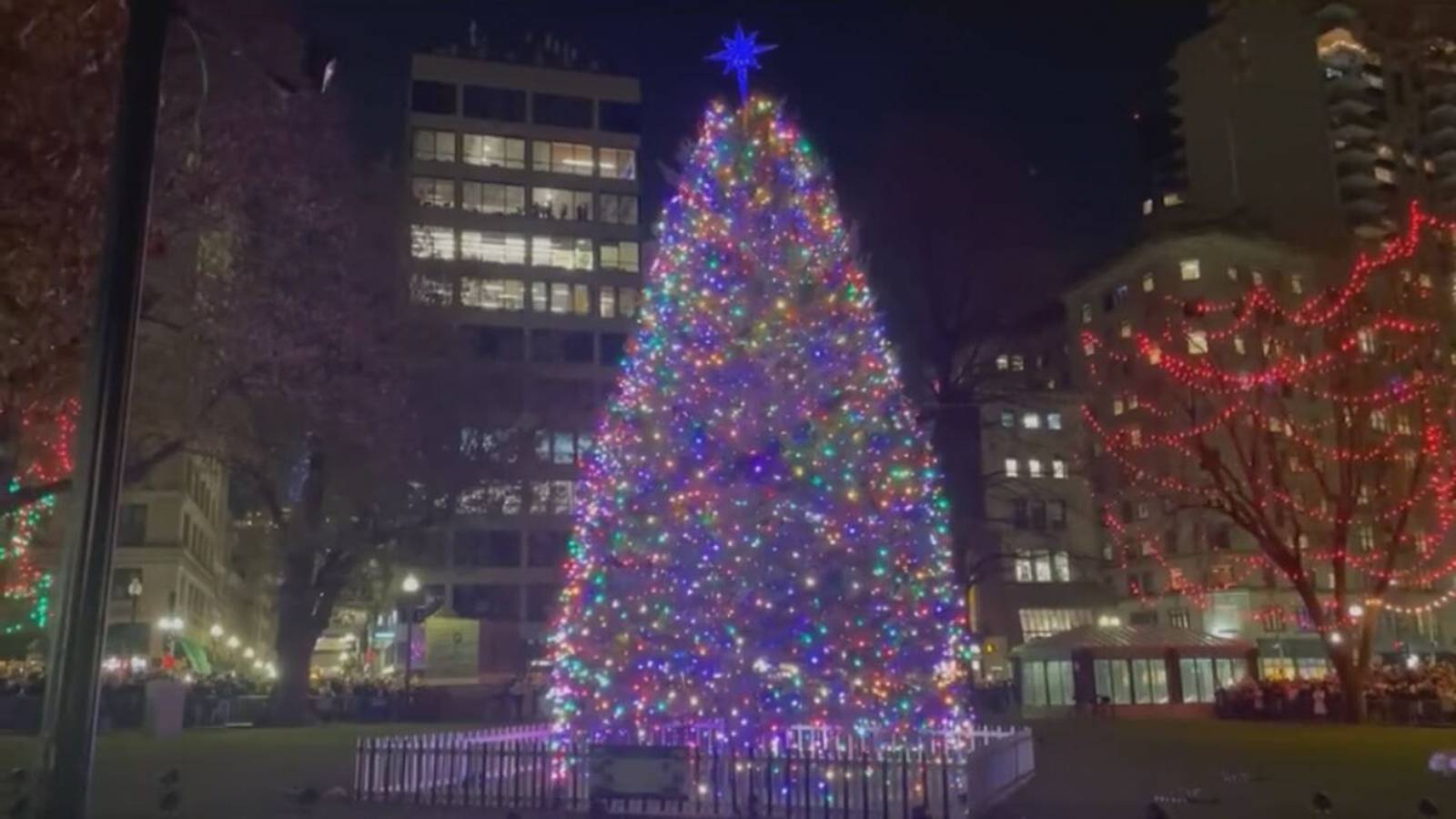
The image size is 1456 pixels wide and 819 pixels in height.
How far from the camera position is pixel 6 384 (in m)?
12.4

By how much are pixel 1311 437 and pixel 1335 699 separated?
812 inches

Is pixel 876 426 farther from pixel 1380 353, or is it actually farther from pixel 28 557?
pixel 1380 353

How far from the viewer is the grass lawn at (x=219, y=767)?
1532 centimetres

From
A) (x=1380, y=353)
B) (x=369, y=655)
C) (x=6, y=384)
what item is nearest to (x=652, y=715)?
(x=6, y=384)

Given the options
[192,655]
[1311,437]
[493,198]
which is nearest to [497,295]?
[493,198]

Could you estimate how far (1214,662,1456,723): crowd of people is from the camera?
37.2m

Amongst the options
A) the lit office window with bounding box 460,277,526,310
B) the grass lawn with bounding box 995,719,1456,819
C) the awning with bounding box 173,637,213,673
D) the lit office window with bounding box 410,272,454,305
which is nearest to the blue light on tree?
the grass lawn with bounding box 995,719,1456,819

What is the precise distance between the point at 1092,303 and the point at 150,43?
8365cm

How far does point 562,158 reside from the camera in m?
86.8

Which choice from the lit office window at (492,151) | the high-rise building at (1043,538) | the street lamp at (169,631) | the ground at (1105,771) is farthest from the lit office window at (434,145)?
the ground at (1105,771)

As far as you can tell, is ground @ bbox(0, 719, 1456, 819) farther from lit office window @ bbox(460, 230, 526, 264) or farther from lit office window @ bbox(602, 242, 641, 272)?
lit office window @ bbox(602, 242, 641, 272)

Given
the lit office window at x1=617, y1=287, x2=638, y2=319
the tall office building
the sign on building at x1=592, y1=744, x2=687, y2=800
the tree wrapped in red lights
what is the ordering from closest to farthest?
the sign on building at x1=592, y1=744, x2=687, y2=800 < the tree wrapped in red lights < the tall office building < the lit office window at x1=617, y1=287, x2=638, y2=319

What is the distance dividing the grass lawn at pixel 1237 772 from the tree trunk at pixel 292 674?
20818 mm

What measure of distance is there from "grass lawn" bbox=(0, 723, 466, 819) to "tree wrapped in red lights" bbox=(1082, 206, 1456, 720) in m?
28.8
